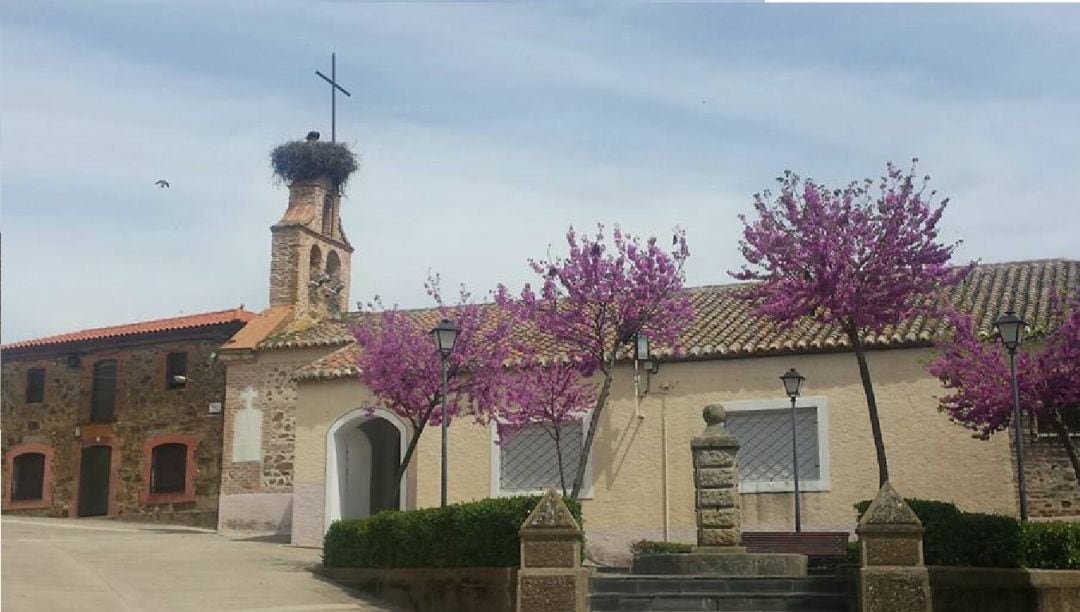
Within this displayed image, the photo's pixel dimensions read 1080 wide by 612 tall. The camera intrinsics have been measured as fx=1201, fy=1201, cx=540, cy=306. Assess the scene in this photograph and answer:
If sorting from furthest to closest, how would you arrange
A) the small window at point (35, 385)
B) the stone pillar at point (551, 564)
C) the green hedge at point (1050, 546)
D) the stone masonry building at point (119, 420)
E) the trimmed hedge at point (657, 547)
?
the small window at point (35, 385) → the stone masonry building at point (119, 420) → the trimmed hedge at point (657, 547) → the green hedge at point (1050, 546) → the stone pillar at point (551, 564)

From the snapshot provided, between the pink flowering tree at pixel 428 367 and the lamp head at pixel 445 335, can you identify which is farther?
the pink flowering tree at pixel 428 367

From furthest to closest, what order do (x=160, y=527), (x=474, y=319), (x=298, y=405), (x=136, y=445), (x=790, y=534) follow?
(x=136, y=445), (x=160, y=527), (x=298, y=405), (x=474, y=319), (x=790, y=534)

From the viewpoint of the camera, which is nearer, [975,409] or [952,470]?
[975,409]

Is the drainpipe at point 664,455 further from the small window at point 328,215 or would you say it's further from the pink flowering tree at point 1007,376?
the small window at point 328,215

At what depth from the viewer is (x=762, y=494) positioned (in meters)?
21.1

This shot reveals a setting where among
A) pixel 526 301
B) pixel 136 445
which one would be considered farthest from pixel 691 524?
pixel 136 445

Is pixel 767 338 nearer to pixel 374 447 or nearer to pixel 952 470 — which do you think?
pixel 952 470

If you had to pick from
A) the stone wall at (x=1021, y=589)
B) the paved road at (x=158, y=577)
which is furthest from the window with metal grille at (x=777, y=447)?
the paved road at (x=158, y=577)

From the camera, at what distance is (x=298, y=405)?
82.0 feet

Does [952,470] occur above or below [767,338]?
below

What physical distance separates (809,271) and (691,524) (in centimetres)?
588

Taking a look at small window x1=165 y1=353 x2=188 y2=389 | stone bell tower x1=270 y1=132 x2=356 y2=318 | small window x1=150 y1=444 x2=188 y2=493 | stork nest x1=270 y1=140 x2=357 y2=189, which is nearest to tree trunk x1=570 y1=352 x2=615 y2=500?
stone bell tower x1=270 y1=132 x2=356 y2=318

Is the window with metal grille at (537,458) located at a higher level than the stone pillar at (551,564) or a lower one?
higher

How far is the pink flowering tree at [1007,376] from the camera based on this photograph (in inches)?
671
